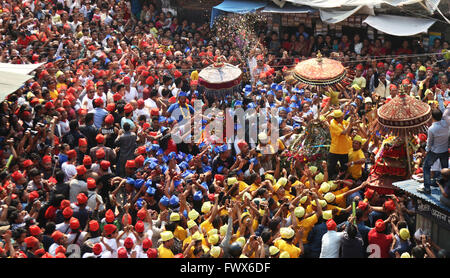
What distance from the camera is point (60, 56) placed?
45.2ft

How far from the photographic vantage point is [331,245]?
8016 millimetres

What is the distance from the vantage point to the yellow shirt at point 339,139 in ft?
32.9

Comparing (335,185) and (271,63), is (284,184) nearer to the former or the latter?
(335,185)

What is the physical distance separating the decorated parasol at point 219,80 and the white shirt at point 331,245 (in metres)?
4.40

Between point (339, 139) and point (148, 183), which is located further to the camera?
point (339, 139)

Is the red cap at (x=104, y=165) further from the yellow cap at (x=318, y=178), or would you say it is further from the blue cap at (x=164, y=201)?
the yellow cap at (x=318, y=178)

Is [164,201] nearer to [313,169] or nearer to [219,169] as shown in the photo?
[219,169]

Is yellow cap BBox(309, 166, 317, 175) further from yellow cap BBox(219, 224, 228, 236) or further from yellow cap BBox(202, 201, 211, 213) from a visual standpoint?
yellow cap BBox(219, 224, 228, 236)

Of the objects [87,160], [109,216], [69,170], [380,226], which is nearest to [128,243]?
[109,216]

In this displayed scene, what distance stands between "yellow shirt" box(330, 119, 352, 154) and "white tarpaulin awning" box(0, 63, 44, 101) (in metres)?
5.06

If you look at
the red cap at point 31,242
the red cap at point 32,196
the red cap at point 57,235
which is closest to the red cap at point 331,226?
the red cap at point 57,235

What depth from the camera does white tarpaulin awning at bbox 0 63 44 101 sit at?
35.1 ft

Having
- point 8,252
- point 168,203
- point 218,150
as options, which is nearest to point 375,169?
point 218,150

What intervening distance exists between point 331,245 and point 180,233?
1.85 meters
